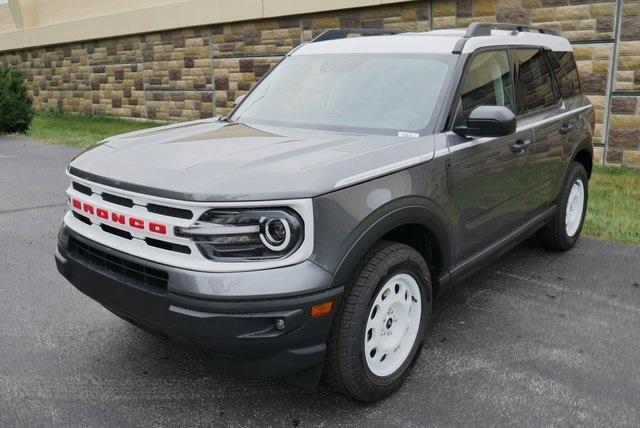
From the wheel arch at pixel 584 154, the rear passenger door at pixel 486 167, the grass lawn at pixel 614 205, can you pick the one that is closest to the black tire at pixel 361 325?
the rear passenger door at pixel 486 167

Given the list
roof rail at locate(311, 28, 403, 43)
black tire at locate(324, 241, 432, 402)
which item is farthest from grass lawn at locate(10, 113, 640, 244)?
black tire at locate(324, 241, 432, 402)

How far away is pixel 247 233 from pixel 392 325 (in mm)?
1016

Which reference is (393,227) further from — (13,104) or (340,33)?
(13,104)

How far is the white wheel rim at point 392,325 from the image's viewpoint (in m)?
3.08

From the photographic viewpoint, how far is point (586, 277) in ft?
16.2

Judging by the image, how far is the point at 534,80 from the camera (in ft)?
15.5

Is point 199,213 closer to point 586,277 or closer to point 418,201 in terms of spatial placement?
point 418,201

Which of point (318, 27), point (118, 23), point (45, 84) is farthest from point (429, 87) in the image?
point (45, 84)

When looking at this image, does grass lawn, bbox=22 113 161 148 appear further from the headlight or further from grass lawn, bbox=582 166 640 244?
the headlight

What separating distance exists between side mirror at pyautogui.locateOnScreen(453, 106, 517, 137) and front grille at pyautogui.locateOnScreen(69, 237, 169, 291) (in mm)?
1887

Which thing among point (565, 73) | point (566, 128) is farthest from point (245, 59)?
point (566, 128)

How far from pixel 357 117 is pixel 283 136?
19.7 inches

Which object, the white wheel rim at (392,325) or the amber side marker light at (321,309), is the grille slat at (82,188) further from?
the white wheel rim at (392,325)

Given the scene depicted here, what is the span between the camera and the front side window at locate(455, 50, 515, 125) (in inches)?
150
